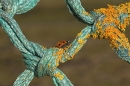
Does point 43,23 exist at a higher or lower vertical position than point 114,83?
higher

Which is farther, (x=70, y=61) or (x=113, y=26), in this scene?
(x=70, y=61)

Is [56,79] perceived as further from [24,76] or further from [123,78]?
[123,78]

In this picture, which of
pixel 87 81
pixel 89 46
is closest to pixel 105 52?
pixel 89 46

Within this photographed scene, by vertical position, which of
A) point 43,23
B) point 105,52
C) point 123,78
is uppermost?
point 43,23

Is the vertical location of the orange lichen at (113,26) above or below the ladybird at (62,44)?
below

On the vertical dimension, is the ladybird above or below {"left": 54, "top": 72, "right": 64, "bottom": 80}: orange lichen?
above

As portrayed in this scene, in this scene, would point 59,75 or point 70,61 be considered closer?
point 59,75

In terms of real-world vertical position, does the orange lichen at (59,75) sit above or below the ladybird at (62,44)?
below

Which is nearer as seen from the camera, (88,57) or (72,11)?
(72,11)

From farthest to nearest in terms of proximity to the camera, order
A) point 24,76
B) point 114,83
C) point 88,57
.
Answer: point 88,57 → point 114,83 → point 24,76

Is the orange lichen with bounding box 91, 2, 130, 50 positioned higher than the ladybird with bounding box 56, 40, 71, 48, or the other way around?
the ladybird with bounding box 56, 40, 71, 48

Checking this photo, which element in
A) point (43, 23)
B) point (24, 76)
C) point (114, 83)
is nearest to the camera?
point (24, 76)
